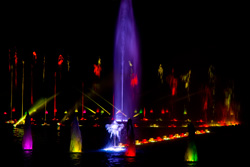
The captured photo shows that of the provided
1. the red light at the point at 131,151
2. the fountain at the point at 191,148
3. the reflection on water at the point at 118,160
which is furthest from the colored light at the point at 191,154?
the red light at the point at 131,151

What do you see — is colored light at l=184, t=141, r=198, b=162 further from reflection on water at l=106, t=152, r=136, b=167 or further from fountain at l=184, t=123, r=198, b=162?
reflection on water at l=106, t=152, r=136, b=167

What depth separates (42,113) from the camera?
56562 millimetres

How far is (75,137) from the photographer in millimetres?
16500

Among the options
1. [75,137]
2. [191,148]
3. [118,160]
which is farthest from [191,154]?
[75,137]

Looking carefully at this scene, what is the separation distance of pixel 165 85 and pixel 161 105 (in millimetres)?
4926

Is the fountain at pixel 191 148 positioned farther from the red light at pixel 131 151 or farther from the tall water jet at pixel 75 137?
the tall water jet at pixel 75 137

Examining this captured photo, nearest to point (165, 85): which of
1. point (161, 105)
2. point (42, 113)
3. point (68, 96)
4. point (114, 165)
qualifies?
point (161, 105)

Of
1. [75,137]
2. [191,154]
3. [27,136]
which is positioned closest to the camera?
[191,154]

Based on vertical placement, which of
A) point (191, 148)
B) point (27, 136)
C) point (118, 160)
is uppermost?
point (27, 136)

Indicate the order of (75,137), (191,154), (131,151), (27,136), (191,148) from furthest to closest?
(27,136) < (75,137) < (131,151) < (191,154) < (191,148)

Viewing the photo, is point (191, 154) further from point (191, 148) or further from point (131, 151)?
point (131, 151)

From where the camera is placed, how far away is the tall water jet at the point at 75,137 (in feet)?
53.4

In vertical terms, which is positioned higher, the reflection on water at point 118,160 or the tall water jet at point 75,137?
the tall water jet at point 75,137

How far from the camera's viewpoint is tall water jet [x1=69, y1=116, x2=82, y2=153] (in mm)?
16281
